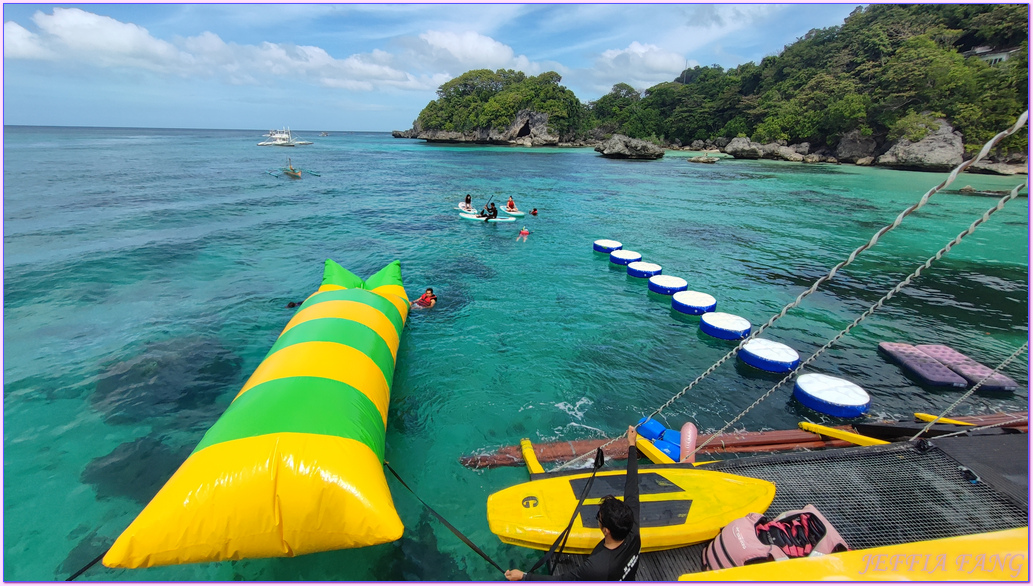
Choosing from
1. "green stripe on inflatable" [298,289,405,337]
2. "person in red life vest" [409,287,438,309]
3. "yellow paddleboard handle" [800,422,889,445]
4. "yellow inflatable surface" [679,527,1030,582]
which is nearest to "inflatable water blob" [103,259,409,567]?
"green stripe on inflatable" [298,289,405,337]

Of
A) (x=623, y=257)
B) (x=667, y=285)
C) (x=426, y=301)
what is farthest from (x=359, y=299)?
(x=623, y=257)

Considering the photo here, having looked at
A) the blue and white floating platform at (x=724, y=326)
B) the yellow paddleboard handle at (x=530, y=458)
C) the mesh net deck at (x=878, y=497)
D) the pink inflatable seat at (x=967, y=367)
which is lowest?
the yellow paddleboard handle at (x=530, y=458)

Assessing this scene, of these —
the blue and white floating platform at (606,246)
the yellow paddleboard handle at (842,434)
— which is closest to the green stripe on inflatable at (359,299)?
the yellow paddleboard handle at (842,434)

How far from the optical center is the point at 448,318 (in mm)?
13164

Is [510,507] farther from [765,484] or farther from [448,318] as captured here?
[448,318]

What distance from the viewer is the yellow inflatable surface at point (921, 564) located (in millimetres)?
3633

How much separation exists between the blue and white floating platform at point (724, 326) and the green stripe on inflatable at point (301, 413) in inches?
377

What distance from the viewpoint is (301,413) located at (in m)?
5.18

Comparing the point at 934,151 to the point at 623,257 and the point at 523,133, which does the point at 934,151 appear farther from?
the point at 523,133

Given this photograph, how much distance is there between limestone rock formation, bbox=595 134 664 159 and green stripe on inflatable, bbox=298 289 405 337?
81.4m

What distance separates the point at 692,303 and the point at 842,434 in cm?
619

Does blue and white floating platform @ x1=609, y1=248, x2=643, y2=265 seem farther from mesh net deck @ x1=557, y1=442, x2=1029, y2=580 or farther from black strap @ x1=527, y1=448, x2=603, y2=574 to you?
black strap @ x1=527, y1=448, x2=603, y2=574

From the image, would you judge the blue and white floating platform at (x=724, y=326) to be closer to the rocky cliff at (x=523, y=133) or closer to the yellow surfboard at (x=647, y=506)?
the yellow surfboard at (x=647, y=506)

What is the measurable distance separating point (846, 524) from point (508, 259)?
50.7 ft
